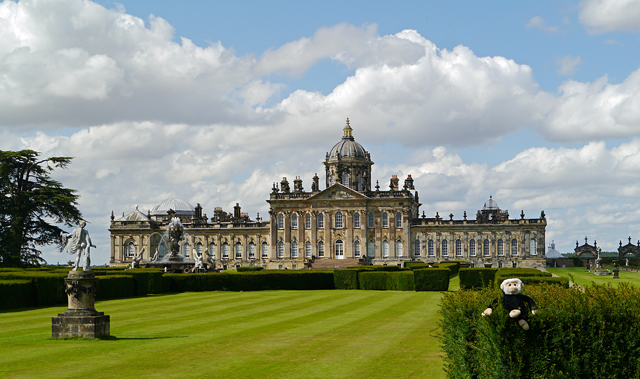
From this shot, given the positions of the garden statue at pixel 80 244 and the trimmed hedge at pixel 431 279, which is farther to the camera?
the trimmed hedge at pixel 431 279

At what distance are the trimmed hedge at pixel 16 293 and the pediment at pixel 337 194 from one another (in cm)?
5047

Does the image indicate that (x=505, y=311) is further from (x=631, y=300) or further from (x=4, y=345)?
(x=4, y=345)

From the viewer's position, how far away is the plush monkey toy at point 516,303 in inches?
359

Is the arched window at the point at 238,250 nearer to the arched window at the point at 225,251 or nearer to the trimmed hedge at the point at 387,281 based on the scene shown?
the arched window at the point at 225,251

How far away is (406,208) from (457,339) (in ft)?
224

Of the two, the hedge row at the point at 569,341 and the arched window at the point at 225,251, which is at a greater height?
the hedge row at the point at 569,341

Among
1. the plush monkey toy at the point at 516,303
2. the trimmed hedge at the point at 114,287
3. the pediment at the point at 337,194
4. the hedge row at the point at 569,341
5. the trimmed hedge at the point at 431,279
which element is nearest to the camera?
the plush monkey toy at the point at 516,303

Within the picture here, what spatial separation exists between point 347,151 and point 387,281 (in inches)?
1832

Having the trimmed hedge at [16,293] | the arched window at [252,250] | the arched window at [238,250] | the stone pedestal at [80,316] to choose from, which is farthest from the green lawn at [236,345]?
the arched window at [238,250]

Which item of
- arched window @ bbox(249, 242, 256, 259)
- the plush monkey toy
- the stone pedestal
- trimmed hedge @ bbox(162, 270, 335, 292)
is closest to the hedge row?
the plush monkey toy

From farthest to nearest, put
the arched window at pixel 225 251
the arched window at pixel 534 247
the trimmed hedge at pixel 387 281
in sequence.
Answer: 1. the arched window at pixel 225 251
2. the arched window at pixel 534 247
3. the trimmed hedge at pixel 387 281

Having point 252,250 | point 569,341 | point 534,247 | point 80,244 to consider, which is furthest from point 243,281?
point 534,247

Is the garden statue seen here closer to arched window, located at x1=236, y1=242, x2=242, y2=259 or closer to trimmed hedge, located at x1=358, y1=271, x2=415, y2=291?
trimmed hedge, located at x1=358, y1=271, x2=415, y2=291

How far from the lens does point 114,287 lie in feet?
111
